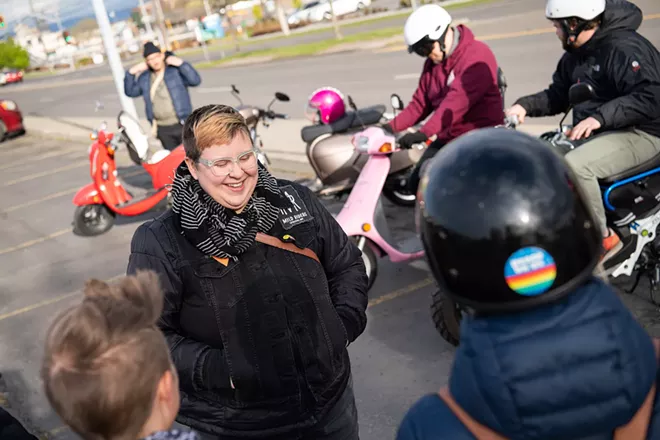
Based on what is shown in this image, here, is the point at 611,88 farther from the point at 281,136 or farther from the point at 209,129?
the point at 281,136

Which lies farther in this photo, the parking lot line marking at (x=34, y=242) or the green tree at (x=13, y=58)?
the green tree at (x=13, y=58)

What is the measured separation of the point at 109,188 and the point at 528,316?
26.7 feet

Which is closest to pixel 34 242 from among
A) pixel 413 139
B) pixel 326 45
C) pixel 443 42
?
pixel 413 139

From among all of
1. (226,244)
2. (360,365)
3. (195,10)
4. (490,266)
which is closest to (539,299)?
(490,266)

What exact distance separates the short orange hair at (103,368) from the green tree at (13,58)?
259 feet

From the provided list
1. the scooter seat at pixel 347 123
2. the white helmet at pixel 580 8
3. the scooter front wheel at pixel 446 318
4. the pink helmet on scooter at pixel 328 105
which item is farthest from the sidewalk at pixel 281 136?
the scooter front wheel at pixel 446 318

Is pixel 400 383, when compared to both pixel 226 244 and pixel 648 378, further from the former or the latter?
pixel 648 378

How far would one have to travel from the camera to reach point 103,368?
58.6 inches

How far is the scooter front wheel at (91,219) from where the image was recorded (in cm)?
910

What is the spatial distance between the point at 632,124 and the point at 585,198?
10.4ft

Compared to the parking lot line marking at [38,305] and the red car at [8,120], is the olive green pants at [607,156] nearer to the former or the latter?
the parking lot line marking at [38,305]

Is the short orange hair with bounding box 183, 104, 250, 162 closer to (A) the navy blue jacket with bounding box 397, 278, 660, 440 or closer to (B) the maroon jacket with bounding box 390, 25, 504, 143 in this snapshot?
(A) the navy blue jacket with bounding box 397, 278, 660, 440

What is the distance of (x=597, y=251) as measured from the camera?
1385 millimetres

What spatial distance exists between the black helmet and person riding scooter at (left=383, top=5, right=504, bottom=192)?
3.92 meters
